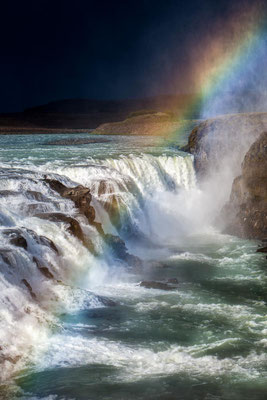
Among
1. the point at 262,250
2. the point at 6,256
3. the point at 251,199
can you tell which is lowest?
the point at 6,256

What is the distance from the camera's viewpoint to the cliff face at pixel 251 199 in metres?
25.0

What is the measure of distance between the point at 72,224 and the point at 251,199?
32.7ft

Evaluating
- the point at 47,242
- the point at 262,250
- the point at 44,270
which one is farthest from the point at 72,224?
the point at 262,250

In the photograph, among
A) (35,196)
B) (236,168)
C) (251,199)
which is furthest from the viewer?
(236,168)

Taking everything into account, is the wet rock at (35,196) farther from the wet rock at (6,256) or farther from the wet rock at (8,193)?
the wet rock at (6,256)

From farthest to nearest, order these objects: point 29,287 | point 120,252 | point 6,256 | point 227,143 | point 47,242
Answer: point 227,143, point 120,252, point 47,242, point 6,256, point 29,287

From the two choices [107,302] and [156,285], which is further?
[156,285]

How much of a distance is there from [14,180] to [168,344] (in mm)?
11025

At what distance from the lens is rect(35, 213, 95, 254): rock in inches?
736

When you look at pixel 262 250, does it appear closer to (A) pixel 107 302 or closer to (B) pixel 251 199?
(B) pixel 251 199

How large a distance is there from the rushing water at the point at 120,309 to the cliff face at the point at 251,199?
103 centimetres

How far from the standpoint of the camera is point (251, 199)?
25625 mm

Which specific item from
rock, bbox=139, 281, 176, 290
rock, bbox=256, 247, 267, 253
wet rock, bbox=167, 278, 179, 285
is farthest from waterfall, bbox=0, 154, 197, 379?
rock, bbox=256, 247, 267, 253

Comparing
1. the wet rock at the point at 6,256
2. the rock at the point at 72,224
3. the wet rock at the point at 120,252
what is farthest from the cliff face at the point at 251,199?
the wet rock at the point at 6,256
